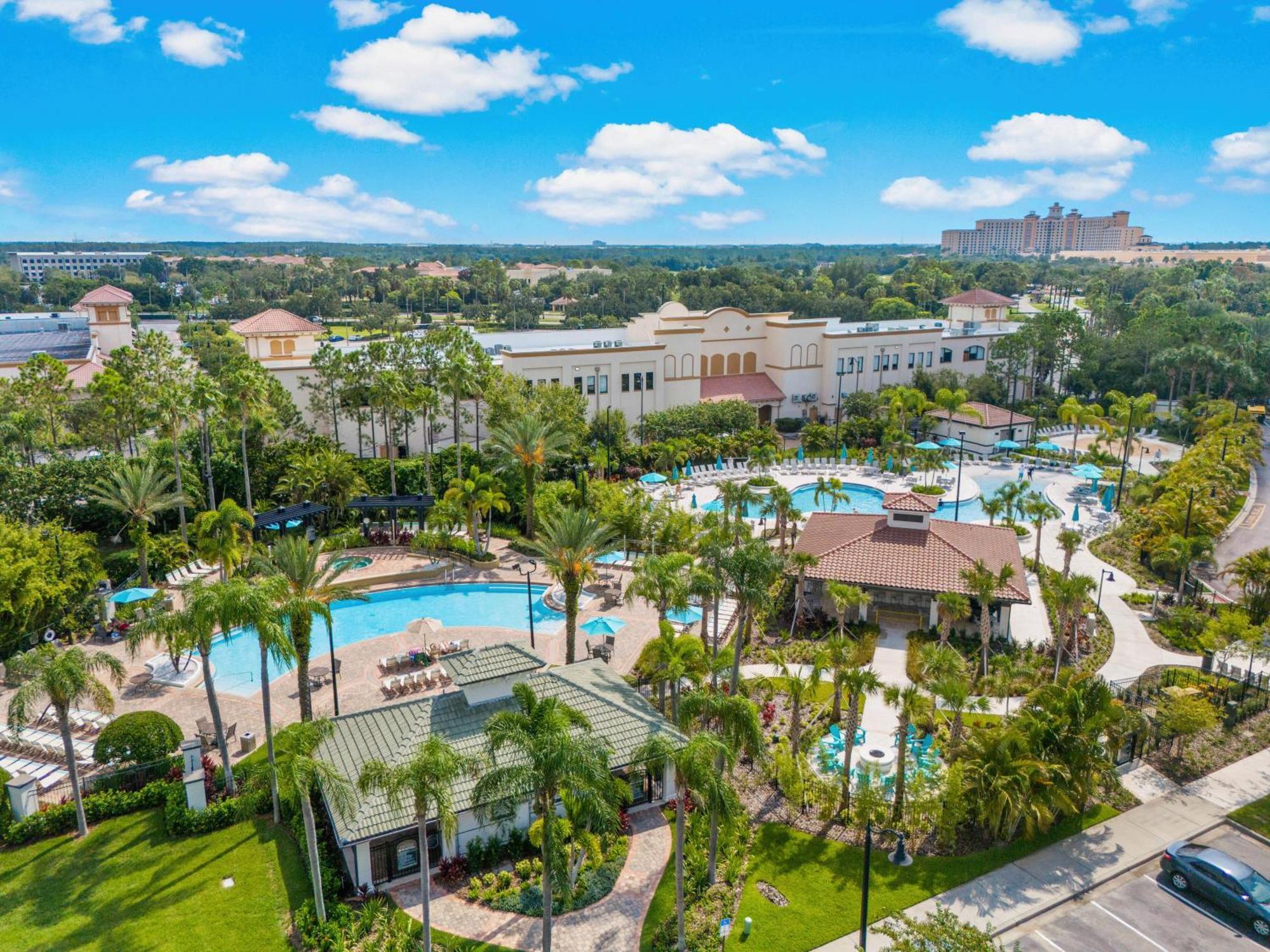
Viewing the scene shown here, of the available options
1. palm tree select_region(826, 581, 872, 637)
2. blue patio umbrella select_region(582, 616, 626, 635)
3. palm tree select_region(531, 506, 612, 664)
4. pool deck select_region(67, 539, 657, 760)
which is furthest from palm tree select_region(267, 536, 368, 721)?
palm tree select_region(826, 581, 872, 637)

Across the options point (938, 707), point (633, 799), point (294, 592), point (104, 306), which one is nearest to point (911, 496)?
point (938, 707)

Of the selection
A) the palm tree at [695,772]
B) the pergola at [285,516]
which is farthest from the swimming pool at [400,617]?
the palm tree at [695,772]

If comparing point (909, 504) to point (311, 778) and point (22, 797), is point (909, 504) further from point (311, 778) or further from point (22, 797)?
point (22, 797)

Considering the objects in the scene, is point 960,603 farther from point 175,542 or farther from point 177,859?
point 175,542

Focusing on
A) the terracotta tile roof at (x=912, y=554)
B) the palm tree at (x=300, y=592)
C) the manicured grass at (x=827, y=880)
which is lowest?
the manicured grass at (x=827, y=880)

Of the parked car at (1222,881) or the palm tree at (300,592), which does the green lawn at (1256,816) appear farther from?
the palm tree at (300,592)

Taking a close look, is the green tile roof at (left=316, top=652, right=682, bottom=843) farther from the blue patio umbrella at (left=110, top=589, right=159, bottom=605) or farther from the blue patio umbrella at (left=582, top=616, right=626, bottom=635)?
the blue patio umbrella at (left=110, top=589, right=159, bottom=605)

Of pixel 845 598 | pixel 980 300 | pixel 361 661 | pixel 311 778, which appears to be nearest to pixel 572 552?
pixel 361 661
